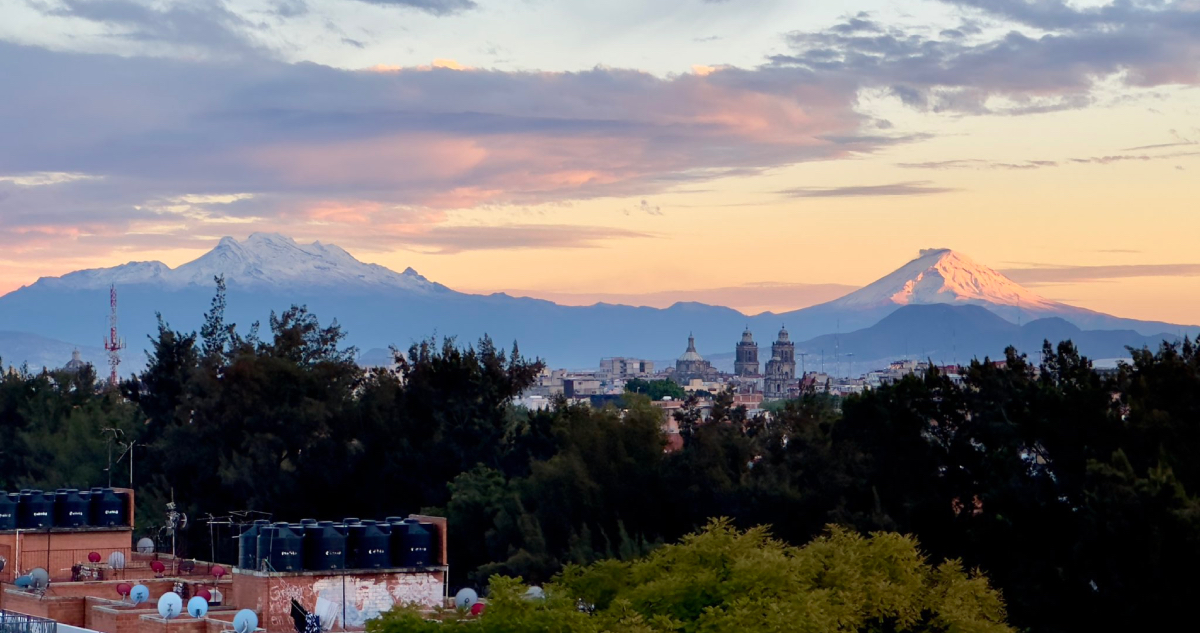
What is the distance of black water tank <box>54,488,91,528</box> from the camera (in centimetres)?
4322


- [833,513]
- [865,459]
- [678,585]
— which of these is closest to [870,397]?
[865,459]

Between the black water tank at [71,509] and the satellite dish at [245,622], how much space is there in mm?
16388

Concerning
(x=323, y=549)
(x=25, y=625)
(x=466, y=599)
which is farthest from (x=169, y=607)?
(x=466, y=599)

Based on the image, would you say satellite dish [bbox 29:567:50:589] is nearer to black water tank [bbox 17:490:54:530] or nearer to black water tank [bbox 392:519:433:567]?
black water tank [bbox 17:490:54:530]

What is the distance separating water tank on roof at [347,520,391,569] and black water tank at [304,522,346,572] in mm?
375

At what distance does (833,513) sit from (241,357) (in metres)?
40.1

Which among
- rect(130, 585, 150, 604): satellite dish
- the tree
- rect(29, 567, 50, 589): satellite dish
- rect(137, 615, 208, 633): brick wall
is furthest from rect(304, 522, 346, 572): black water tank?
rect(29, 567, 50, 589): satellite dish

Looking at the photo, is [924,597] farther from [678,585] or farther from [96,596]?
[96,596]

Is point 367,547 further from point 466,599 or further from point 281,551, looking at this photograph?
point 466,599

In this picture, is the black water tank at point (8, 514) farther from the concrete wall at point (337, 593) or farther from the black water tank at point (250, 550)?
the concrete wall at point (337, 593)

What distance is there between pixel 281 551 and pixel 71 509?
1394 centimetres

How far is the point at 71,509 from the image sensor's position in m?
43.5

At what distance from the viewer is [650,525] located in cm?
6644

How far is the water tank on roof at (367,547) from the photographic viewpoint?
106 feet
